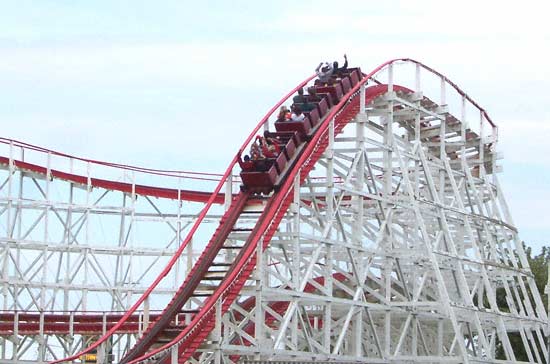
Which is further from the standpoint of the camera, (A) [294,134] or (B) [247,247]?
(A) [294,134]

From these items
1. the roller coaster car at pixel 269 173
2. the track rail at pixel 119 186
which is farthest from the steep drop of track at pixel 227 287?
the track rail at pixel 119 186

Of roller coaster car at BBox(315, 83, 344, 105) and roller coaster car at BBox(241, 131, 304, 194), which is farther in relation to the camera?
roller coaster car at BBox(315, 83, 344, 105)

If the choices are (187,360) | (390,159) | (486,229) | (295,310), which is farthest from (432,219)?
(187,360)

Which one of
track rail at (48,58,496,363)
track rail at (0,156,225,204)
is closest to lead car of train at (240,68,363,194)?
track rail at (48,58,496,363)

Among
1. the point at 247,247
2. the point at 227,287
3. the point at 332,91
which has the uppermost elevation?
the point at 332,91

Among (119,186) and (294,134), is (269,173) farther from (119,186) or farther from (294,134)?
(119,186)

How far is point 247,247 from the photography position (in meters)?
30.9

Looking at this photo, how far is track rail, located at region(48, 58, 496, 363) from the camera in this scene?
2927 cm

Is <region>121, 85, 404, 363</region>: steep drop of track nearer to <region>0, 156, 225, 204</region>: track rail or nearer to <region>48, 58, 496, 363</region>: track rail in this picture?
<region>48, 58, 496, 363</region>: track rail

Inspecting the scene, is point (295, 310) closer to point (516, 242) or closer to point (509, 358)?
point (509, 358)

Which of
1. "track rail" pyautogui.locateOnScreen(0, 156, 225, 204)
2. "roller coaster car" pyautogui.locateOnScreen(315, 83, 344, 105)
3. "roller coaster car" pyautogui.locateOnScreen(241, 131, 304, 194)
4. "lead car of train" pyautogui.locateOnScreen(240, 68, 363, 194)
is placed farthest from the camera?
"track rail" pyautogui.locateOnScreen(0, 156, 225, 204)

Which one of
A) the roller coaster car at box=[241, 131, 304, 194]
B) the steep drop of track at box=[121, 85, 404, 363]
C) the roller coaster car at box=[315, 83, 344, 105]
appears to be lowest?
the steep drop of track at box=[121, 85, 404, 363]

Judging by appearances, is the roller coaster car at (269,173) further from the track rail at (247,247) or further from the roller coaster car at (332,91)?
the roller coaster car at (332,91)

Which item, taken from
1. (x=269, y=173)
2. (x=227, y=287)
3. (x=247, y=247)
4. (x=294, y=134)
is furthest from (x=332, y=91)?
(x=227, y=287)
